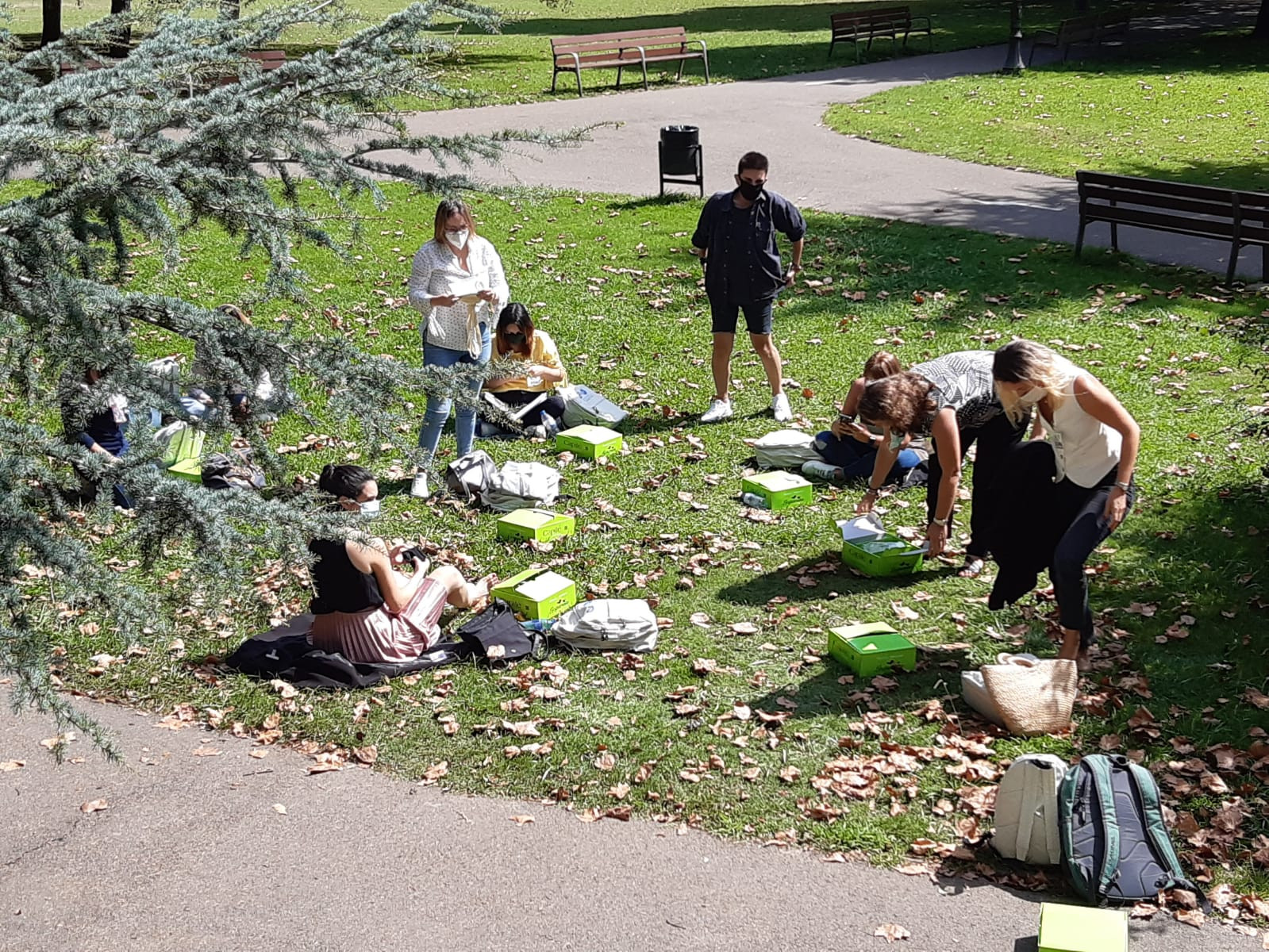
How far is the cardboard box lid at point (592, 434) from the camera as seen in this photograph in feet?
33.6

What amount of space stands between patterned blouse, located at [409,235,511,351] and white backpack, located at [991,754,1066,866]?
5.39 metres

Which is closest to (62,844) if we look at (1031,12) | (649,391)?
(649,391)

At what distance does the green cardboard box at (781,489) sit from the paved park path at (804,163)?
4433mm

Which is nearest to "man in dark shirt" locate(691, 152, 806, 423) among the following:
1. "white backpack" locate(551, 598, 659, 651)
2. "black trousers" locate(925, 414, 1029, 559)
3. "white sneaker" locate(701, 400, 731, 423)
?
"white sneaker" locate(701, 400, 731, 423)

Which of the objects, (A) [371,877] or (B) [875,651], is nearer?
(A) [371,877]

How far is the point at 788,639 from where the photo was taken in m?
7.55

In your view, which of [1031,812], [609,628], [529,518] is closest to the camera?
[1031,812]

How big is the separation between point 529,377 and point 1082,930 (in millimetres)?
6879

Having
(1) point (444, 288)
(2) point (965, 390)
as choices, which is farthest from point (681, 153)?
(2) point (965, 390)

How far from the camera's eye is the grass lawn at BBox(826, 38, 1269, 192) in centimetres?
1894

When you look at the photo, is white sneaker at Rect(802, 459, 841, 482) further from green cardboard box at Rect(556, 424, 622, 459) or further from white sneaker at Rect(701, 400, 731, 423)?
green cardboard box at Rect(556, 424, 622, 459)

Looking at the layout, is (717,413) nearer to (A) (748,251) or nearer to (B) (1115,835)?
(A) (748,251)

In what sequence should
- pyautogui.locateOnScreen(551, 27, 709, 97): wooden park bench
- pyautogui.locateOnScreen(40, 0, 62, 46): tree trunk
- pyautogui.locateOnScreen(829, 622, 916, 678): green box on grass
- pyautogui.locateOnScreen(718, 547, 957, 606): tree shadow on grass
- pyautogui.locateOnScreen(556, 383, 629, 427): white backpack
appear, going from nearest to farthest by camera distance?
pyautogui.locateOnScreen(829, 622, 916, 678): green box on grass, pyautogui.locateOnScreen(718, 547, 957, 606): tree shadow on grass, pyautogui.locateOnScreen(556, 383, 629, 427): white backpack, pyautogui.locateOnScreen(551, 27, 709, 97): wooden park bench, pyautogui.locateOnScreen(40, 0, 62, 46): tree trunk

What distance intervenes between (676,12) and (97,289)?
41.8m
